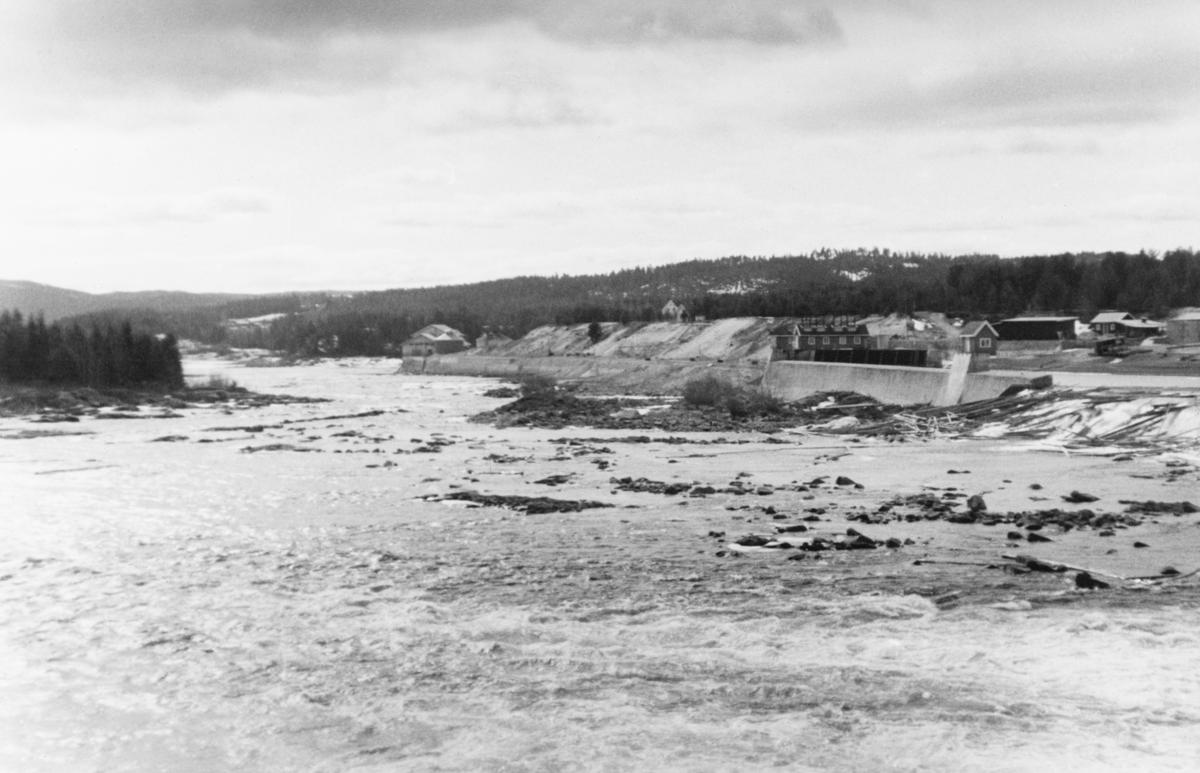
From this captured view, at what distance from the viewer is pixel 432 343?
128 metres

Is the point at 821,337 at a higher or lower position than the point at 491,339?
higher

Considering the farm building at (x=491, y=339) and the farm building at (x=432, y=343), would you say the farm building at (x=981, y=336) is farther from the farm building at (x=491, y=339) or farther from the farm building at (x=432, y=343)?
the farm building at (x=432, y=343)

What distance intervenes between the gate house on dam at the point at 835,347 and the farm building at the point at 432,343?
179 feet

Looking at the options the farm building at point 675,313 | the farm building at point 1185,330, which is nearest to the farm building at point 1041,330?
the farm building at point 1185,330

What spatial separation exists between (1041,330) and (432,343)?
247 ft

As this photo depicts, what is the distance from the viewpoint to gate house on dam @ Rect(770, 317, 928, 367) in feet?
175

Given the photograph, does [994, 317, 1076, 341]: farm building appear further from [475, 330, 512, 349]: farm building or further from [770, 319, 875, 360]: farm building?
[475, 330, 512, 349]: farm building

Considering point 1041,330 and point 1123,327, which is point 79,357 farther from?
point 1123,327

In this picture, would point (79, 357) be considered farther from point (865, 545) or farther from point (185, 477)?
point (865, 545)

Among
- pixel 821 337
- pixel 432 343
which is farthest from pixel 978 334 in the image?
pixel 432 343

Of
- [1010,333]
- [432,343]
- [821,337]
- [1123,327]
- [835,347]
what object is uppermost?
[1123,327]

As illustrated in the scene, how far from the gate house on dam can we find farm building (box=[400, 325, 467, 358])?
179 ft

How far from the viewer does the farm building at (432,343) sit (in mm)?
126688

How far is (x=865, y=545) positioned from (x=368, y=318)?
17244 cm
